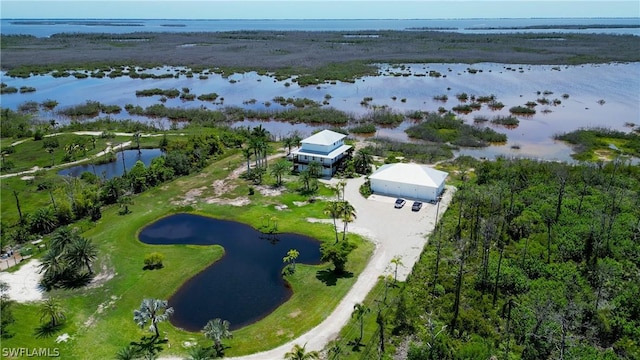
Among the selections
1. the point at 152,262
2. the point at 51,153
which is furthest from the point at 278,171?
the point at 51,153

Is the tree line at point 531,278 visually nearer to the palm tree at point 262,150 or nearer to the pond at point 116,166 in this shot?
the palm tree at point 262,150

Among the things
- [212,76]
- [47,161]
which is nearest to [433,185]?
[47,161]

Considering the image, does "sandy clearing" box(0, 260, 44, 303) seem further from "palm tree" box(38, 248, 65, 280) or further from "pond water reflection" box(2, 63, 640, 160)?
"pond water reflection" box(2, 63, 640, 160)

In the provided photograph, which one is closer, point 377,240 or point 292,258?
point 292,258

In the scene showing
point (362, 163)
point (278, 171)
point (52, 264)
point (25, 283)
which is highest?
point (362, 163)

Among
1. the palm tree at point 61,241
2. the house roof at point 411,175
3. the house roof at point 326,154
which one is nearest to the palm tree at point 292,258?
the palm tree at point 61,241

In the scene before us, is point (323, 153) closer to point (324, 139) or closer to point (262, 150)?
point (324, 139)
